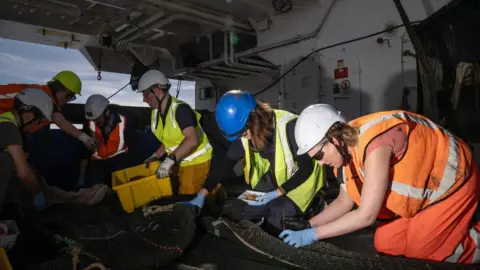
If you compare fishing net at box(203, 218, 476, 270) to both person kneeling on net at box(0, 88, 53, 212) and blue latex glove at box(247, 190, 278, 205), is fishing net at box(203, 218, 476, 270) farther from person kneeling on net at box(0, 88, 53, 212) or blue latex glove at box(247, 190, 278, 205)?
person kneeling on net at box(0, 88, 53, 212)

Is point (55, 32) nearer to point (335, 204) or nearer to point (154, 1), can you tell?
point (154, 1)

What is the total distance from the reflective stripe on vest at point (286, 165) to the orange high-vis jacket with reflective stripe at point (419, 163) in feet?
2.40

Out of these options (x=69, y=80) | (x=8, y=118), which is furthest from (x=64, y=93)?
(x=8, y=118)

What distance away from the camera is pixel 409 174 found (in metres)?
1.65

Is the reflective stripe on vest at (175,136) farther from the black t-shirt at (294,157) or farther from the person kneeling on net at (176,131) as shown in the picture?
the black t-shirt at (294,157)

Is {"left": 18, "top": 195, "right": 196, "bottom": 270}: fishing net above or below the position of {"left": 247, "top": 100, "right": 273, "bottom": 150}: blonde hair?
below

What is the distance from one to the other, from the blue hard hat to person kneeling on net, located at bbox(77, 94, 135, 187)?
5.93 feet

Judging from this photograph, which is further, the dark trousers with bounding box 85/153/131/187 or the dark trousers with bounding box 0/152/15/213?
the dark trousers with bounding box 85/153/131/187

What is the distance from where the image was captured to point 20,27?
5391mm

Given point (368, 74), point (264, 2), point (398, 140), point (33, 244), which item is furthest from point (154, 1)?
point (398, 140)

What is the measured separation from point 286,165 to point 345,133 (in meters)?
0.85

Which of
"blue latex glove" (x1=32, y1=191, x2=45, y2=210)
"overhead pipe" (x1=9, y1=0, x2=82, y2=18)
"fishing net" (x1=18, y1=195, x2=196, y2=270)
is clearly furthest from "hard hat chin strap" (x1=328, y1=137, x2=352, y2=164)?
"overhead pipe" (x1=9, y1=0, x2=82, y2=18)

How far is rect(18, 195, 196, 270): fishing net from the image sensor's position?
1.74 meters

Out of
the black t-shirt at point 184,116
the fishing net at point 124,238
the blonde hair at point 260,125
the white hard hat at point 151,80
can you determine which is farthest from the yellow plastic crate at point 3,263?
the white hard hat at point 151,80
